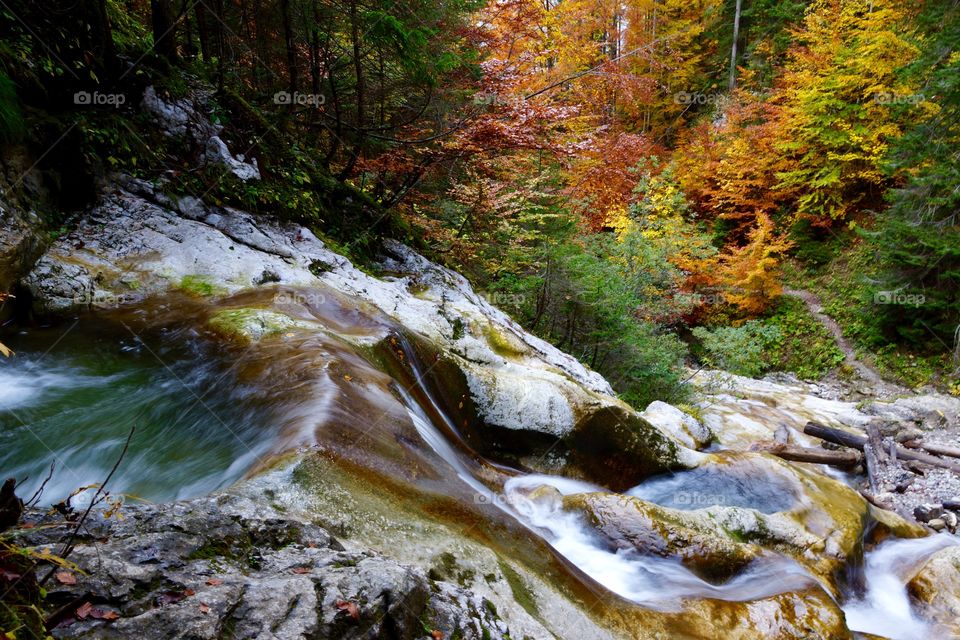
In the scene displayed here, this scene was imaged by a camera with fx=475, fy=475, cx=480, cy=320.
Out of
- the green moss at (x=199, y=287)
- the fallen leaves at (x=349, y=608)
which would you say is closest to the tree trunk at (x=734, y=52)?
the green moss at (x=199, y=287)

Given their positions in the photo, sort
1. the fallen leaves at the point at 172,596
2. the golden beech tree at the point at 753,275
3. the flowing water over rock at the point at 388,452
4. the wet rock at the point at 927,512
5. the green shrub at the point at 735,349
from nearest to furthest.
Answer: the fallen leaves at the point at 172,596, the flowing water over rock at the point at 388,452, the wet rock at the point at 927,512, the green shrub at the point at 735,349, the golden beech tree at the point at 753,275

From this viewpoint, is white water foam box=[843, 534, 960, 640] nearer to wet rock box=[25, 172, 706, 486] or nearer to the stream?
the stream

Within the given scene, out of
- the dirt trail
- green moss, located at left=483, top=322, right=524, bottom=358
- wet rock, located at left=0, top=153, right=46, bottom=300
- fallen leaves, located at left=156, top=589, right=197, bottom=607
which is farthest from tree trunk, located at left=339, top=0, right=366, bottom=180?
the dirt trail

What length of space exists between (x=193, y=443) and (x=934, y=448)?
40.7ft

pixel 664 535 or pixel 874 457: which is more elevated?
pixel 664 535

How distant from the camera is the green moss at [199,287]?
236 inches

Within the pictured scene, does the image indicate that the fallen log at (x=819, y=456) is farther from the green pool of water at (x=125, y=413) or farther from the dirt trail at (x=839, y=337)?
the green pool of water at (x=125, y=413)

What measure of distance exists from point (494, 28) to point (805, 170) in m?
12.5

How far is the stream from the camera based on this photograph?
140 inches

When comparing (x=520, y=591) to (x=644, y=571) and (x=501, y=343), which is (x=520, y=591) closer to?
(x=644, y=571)

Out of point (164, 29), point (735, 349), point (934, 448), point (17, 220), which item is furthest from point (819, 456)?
point (164, 29)

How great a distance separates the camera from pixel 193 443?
3807 mm

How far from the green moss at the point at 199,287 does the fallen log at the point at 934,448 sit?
12.8 m

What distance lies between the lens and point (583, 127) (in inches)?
478
